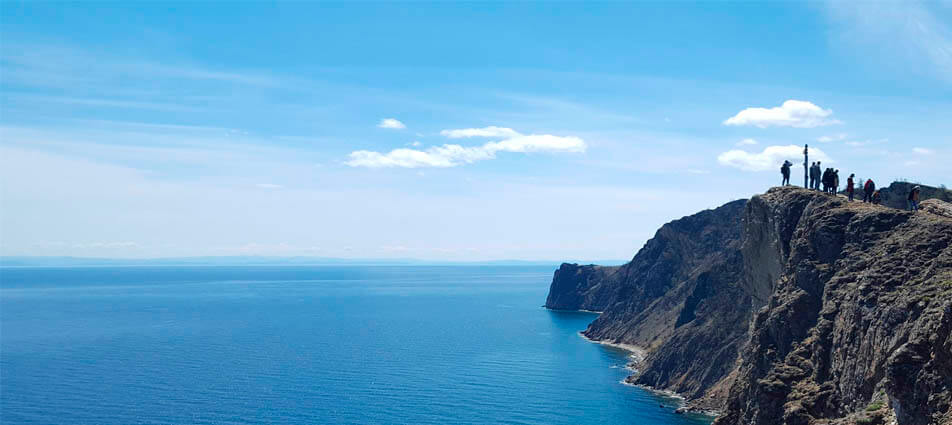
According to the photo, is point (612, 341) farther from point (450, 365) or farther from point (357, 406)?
Result: point (357, 406)

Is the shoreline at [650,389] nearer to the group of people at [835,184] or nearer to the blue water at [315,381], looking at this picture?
the blue water at [315,381]

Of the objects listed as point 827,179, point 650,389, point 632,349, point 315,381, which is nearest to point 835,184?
point 827,179

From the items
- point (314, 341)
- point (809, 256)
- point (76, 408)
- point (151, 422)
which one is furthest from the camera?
point (314, 341)

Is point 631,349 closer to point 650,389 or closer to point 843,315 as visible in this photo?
point 650,389

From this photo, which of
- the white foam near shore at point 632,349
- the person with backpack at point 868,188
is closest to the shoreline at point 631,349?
the white foam near shore at point 632,349

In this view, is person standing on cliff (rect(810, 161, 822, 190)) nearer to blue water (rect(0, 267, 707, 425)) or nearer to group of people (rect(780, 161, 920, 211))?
group of people (rect(780, 161, 920, 211))

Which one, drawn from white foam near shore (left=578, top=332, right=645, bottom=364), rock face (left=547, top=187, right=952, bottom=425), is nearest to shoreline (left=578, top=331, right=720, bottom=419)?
white foam near shore (left=578, top=332, right=645, bottom=364)

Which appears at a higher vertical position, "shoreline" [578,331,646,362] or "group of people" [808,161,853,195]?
"group of people" [808,161,853,195]

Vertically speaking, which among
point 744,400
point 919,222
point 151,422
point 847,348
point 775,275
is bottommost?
point 151,422

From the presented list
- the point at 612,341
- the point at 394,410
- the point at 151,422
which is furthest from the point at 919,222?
the point at 612,341
